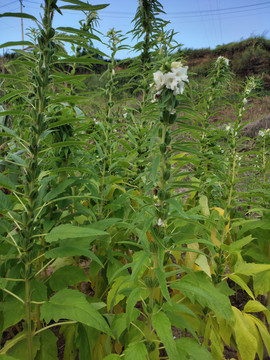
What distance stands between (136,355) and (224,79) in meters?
2.21

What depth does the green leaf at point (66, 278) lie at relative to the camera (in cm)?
108

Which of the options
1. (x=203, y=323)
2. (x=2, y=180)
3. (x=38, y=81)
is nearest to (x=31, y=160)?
(x=2, y=180)

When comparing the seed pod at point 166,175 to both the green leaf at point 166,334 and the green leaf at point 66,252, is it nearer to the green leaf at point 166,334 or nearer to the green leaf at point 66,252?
the green leaf at point 66,252

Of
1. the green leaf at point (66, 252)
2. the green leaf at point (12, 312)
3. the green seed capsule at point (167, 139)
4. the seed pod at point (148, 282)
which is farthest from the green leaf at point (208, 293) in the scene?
the green leaf at point (12, 312)

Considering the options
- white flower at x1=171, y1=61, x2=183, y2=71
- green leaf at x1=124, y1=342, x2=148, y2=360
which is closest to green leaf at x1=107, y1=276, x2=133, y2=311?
green leaf at x1=124, y1=342, x2=148, y2=360

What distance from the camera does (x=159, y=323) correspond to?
0.85m

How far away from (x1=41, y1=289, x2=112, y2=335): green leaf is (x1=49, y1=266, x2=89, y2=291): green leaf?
0.14 metres

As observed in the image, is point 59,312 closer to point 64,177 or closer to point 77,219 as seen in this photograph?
point 64,177

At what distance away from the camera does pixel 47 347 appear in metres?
1.07

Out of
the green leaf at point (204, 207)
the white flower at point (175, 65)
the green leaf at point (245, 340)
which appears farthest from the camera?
the green leaf at point (204, 207)

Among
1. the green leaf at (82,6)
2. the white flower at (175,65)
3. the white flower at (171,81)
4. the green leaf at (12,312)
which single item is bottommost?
the green leaf at (12,312)

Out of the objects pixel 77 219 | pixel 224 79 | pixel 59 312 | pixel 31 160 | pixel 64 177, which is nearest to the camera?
pixel 59 312

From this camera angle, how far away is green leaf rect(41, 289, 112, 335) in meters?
0.83

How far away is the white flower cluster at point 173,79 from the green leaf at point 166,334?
0.80 meters
